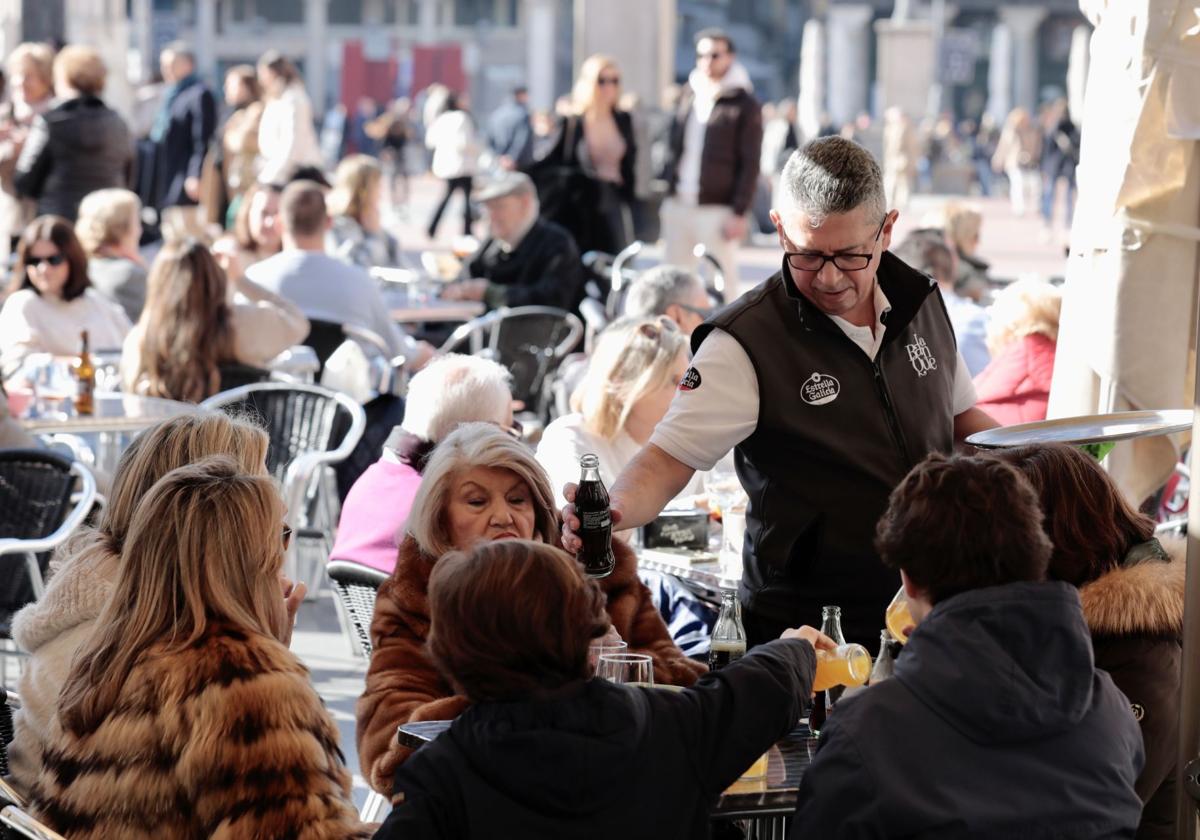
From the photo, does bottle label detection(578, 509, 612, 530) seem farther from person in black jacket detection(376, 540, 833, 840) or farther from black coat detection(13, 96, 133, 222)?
black coat detection(13, 96, 133, 222)

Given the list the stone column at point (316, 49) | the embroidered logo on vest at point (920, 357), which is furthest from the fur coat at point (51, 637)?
the stone column at point (316, 49)

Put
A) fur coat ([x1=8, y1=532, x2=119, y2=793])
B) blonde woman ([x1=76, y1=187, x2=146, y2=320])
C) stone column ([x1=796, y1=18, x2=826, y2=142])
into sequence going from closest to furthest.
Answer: fur coat ([x1=8, y1=532, x2=119, y2=793]) < blonde woman ([x1=76, y1=187, x2=146, y2=320]) < stone column ([x1=796, y1=18, x2=826, y2=142])

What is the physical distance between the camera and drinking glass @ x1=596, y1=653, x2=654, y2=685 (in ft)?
9.64

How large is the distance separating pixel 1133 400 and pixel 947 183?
111ft

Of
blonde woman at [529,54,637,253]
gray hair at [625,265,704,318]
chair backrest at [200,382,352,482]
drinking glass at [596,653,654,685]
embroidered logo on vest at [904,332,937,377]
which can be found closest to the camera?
drinking glass at [596,653,654,685]

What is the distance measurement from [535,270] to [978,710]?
710 cm

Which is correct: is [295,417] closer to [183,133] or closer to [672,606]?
[672,606]

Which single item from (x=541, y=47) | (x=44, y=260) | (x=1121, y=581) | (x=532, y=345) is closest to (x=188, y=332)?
(x=44, y=260)

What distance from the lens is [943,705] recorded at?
2.51 metres

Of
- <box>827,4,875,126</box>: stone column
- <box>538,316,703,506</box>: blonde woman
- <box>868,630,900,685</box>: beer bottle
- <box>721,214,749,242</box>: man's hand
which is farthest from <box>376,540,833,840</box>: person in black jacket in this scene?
<box>827,4,875,126</box>: stone column

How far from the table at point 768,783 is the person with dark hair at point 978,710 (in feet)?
0.75

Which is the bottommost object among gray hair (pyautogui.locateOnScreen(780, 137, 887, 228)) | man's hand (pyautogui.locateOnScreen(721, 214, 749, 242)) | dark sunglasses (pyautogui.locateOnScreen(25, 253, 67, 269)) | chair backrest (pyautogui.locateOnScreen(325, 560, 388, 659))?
chair backrest (pyautogui.locateOnScreen(325, 560, 388, 659))

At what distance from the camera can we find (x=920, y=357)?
3686 mm

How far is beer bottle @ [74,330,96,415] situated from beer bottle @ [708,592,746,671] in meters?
3.70
